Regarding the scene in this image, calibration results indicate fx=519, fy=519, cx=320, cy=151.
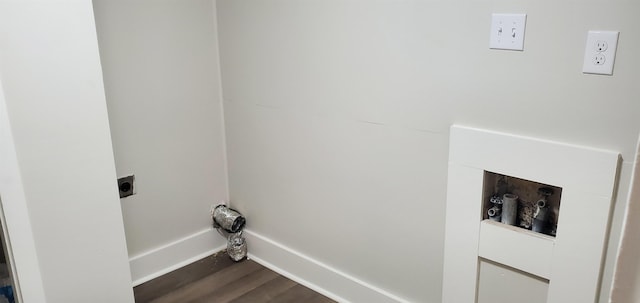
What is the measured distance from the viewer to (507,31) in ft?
4.82

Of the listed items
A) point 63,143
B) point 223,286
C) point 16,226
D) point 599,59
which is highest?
point 599,59

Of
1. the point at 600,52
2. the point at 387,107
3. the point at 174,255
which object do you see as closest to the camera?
the point at 600,52

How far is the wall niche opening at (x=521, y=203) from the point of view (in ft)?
5.10

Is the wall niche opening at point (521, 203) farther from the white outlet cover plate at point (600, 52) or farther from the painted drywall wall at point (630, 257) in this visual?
the painted drywall wall at point (630, 257)

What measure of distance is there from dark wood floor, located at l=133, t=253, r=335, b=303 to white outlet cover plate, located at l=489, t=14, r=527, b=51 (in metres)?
1.28

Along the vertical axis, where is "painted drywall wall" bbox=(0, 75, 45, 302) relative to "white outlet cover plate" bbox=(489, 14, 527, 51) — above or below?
below

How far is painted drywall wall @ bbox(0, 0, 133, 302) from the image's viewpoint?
4.92 feet

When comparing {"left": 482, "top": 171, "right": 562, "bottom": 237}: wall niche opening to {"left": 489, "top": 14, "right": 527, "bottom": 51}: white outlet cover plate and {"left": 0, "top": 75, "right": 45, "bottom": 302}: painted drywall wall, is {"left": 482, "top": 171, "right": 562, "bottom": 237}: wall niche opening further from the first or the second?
{"left": 0, "top": 75, "right": 45, "bottom": 302}: painted drywall wall

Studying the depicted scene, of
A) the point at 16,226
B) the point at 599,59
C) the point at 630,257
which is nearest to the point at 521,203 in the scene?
the point at 599,59

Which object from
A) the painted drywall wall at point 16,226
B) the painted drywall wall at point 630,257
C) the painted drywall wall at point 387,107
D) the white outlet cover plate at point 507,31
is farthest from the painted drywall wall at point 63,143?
the painted drywall wall at point 630,257

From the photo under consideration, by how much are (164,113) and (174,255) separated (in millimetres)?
682

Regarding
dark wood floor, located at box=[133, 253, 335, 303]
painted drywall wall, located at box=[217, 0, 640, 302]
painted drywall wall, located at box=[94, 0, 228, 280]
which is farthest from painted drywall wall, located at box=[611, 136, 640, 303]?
painted drywall wall, located at box=[94, 0, 228, 280]

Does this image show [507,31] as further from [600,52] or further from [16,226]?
[16,226]

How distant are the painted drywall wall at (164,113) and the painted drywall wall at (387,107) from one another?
101 millimetres
